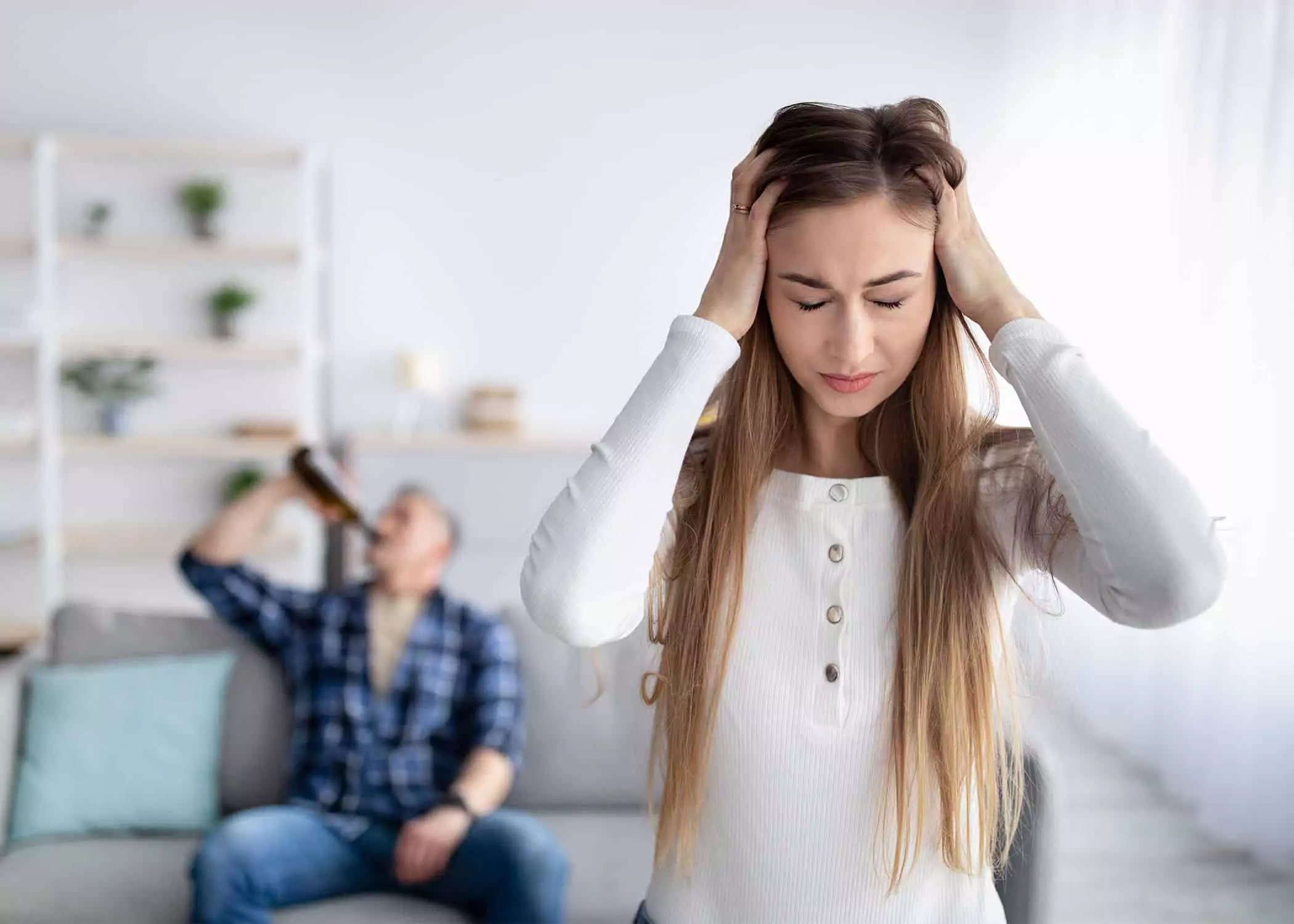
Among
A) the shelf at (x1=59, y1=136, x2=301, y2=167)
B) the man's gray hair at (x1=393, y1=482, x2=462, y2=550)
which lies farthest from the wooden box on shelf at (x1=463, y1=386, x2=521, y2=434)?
the man's gray hair at (x1=393, y1=482, x2=462, y2=550)

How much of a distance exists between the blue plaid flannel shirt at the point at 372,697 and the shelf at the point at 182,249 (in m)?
2.20

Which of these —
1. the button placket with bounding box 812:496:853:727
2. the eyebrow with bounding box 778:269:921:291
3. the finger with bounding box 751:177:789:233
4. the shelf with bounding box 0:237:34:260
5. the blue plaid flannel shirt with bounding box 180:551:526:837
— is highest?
the shelf with bounding box 0:237:34:260

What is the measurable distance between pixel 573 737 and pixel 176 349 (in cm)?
268

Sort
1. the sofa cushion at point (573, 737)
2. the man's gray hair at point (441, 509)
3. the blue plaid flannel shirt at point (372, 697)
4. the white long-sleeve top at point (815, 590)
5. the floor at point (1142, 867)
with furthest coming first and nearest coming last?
the floor at point (1142, 867), the man's gray hair at point (441, 509), the sofa cushion at point (573, 737), the blue plaid flannel shirt at point (372, 697), the white long-sleeve top at point (815, 590)

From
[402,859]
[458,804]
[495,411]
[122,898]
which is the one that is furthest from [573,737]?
[495,411]

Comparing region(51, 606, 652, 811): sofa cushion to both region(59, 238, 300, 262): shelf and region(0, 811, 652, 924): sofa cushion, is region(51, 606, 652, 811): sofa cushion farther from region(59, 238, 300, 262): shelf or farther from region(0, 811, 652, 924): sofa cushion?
region(59, 238, 300, 262): shelf

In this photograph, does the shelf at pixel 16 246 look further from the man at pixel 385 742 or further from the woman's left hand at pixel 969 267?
the woman's left hand at pixel 969 267

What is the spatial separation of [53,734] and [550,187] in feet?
9.75

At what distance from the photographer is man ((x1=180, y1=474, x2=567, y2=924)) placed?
1.83 meters

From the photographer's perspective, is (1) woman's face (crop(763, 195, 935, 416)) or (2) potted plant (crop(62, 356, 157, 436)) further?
(2) potted plant (crop(62, 356, 157, 436))

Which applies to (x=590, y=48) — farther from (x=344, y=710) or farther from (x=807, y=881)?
(x=807, y=881)

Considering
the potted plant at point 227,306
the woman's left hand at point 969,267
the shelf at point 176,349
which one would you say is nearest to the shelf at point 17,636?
the shelf at point 176,349

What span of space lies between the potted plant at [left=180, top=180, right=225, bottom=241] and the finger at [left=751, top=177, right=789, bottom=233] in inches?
149

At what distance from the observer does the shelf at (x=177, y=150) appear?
4.01 metres
